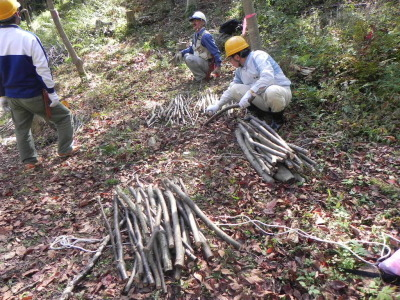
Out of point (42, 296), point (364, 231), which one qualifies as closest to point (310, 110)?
point (364, 231)

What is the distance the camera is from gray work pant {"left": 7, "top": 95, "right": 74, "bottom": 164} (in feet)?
15.8

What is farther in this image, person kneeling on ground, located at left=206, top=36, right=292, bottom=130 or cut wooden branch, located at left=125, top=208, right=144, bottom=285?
person kneeling on ground, located at left=206, top=36, right=292, bottom=130

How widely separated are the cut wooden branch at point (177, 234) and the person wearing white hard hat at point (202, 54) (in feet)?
15.4

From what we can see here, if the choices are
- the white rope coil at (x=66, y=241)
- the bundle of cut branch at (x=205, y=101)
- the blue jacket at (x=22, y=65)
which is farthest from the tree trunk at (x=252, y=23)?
the white rope coil at (x=66, y=241)

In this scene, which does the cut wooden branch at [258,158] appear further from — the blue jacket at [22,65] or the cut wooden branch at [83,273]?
the blue jacket at [22,65]

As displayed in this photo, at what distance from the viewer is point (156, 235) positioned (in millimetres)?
2928

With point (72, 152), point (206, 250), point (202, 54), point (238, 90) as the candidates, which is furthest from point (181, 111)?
point (206, 250)

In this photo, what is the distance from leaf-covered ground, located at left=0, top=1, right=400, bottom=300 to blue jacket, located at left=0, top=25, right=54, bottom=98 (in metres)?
1.40

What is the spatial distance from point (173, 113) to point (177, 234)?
3.66 m

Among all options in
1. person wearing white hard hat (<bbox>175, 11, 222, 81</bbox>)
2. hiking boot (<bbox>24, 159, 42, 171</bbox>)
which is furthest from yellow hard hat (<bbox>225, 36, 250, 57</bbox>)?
hiking boot (<bbox>24, 159, 42, 171</bbox>)

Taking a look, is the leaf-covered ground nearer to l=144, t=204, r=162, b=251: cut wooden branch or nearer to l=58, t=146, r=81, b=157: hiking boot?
l=58, t=146, r=81, b=157: hiking boot

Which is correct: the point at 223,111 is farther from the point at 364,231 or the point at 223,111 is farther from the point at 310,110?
the point at 364,231

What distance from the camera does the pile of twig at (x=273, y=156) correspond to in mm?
3809

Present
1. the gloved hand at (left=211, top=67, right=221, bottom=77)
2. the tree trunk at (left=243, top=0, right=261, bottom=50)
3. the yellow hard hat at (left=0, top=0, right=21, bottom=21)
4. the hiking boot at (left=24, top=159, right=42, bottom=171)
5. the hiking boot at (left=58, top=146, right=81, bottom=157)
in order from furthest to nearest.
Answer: the gloved hand at (left=211, top=67, right=221, bottom=77) < the tree trunk at (left=243, top=0, right=261, bottom=50) < the hiking boot at (left=58, top=146, right=81, bottom=157) < the hiking boot at (left=24, top=159, right=42, bottom=171) < the yellow hard hat at (left=0, top=0, right=21, bottom=21)
